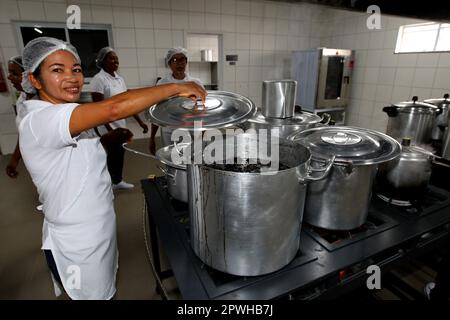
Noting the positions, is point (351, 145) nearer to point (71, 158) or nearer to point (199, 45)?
point (71, 158)

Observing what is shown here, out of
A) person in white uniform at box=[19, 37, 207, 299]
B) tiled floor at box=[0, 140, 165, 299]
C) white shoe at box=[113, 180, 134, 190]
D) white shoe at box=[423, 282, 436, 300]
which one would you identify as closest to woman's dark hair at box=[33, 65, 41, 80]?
person in white uniform at box=[19, 37, 207, 299]

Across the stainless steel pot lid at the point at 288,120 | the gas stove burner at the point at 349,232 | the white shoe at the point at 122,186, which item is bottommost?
the white shoe at the point at 122,186

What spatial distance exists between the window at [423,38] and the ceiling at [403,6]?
10.9 feet

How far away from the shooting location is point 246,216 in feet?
2.00

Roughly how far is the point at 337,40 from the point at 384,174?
171 inches

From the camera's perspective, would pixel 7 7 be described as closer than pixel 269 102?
No

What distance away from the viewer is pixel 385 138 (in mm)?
938

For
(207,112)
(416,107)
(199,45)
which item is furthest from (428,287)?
(199,45)

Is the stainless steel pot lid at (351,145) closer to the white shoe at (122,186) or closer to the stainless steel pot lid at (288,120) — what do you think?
the stainless steel pot lid at (288,120)

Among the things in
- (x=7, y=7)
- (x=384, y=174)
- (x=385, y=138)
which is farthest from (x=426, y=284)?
(x=7, y=7)

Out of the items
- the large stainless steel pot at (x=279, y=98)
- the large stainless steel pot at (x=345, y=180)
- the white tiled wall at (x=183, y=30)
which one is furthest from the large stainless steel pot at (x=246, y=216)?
the white tiled wall at (x=183, y=30)

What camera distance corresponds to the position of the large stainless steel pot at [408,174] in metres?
0.94

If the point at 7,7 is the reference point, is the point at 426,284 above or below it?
below

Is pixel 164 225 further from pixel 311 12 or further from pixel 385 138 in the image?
pixel 311 12
